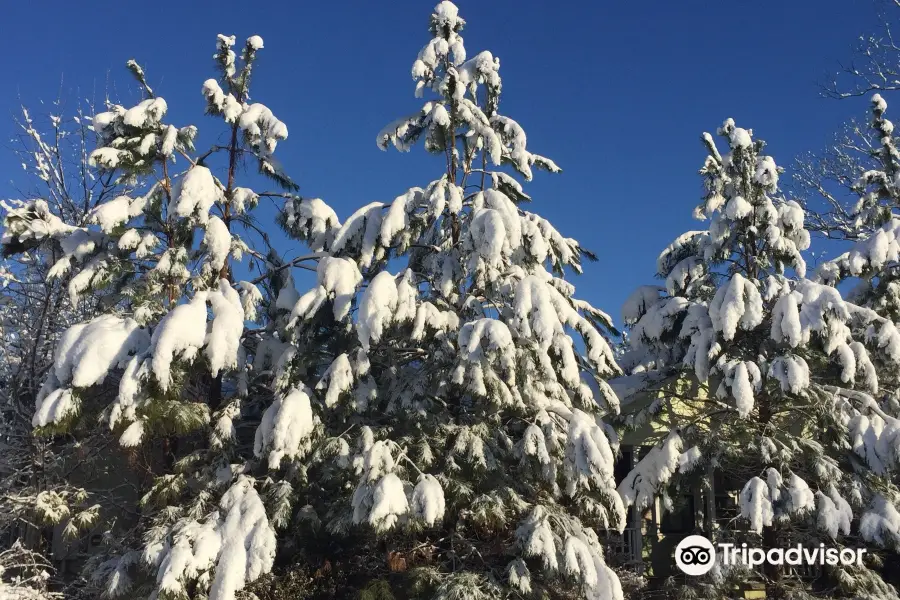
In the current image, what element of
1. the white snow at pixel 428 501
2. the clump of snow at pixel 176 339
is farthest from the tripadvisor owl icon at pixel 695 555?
the clump of snow at pixel 176 339

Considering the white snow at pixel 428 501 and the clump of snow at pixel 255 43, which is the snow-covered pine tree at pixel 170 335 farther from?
the white snow at pixel 428 501

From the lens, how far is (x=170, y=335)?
24.6ft

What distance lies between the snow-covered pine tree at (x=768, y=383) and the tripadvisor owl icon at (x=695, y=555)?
518 millimetres

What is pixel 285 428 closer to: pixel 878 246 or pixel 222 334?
pixel 222 334

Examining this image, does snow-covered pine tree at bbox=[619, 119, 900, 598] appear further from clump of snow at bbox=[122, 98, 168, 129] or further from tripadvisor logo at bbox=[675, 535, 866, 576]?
clump of snow at bbox=[122, 98, 168, 129]

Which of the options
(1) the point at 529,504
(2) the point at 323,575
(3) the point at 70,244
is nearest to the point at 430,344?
(1) the point at 529,504

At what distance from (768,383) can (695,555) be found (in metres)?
2.81

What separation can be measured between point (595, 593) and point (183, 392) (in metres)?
5.29

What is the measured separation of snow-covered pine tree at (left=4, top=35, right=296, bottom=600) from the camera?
7312 millimetres

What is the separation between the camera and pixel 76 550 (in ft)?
38.8

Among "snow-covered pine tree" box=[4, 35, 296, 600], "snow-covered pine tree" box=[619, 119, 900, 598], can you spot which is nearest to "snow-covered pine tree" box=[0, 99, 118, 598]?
"snow-covered pine tree" box=[4, 35, 296, 600]

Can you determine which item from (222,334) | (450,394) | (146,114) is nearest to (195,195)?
(146,114)

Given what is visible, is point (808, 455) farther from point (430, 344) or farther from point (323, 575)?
point (323, 575)

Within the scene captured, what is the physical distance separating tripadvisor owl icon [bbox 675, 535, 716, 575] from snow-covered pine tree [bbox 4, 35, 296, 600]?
5921 millimetres
